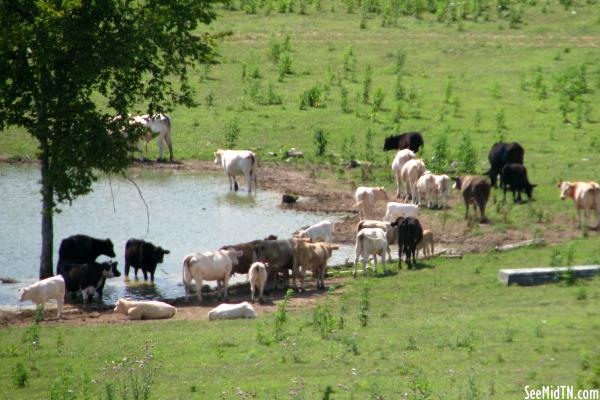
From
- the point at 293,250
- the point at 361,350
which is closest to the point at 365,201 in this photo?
the point at 293,250

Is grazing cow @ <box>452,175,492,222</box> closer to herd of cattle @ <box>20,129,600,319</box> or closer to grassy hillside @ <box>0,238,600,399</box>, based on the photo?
herd of cattle @ <box>20,129,600,319</box>

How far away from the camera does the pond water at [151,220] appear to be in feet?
80.8

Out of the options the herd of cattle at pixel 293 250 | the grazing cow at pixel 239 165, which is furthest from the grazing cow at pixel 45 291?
the grazing cow at pixel 239 165

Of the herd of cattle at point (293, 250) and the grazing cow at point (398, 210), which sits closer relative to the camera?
the herd of cattle at point (293, 250)

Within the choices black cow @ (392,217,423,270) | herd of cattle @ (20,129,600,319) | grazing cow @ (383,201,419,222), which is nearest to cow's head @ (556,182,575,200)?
herd of cattle @ (20,129,600,319)

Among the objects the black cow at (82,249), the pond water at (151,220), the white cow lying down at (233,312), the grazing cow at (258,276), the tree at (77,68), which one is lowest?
the pond water at (151,220)

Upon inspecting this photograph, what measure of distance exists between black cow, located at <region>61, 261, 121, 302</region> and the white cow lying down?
2998 millimetres

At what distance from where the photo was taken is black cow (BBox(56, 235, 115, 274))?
24078 mm

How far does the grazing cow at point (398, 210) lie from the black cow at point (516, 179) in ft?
9.36

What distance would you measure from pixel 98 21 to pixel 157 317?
554 centimetres

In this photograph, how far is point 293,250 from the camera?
74.9 ft

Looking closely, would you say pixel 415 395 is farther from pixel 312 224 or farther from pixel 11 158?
pixel 11 158

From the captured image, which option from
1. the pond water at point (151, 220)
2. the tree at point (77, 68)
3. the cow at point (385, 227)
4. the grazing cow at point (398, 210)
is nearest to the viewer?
the tree at point (77, 68)

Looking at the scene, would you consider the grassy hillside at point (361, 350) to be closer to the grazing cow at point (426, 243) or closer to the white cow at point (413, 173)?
the grazing cow at point (426, 243)
